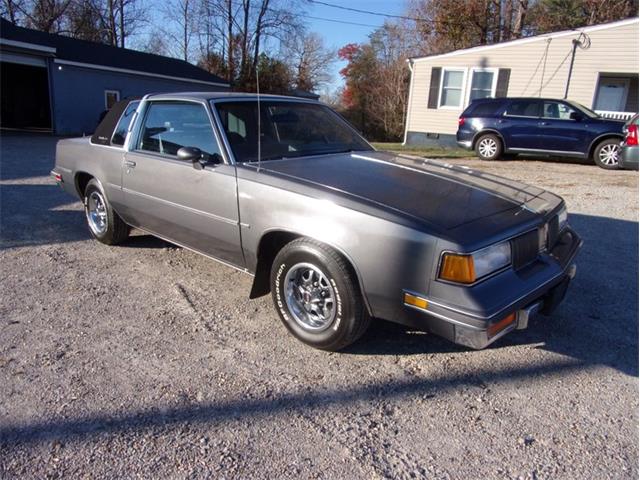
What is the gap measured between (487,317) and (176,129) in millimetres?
2973

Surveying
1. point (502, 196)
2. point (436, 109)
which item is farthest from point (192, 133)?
point (436, 109)

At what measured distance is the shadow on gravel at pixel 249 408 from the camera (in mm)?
2262

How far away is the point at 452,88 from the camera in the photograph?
17.2 m

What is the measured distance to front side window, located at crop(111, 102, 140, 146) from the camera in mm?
4531

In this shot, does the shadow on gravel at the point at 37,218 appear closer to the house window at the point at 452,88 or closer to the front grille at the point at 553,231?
the front grille at the point at 553,231

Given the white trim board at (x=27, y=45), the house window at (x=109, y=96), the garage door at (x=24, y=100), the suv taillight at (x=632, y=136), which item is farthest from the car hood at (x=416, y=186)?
the garage door at (x=24, y=100)

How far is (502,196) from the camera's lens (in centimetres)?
319

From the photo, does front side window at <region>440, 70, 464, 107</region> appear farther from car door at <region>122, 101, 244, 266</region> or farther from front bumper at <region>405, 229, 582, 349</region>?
front bumper at <region>405, 229, 582, 349</region>

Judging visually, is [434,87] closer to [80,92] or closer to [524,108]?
[524,108]

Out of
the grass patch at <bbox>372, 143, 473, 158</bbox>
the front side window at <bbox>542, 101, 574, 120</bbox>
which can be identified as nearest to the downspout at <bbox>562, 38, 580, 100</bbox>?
the grass patch at <bbox>372, 143, 473, 158</bbox>

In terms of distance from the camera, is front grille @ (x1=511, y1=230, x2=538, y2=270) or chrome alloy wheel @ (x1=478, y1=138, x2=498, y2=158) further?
chrome alloy wheel @ (x1=478, y1=138, x2=498, y2=158)

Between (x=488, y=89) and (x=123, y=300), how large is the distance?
637 inches

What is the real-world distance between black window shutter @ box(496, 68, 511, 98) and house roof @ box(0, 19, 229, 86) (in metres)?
15.5

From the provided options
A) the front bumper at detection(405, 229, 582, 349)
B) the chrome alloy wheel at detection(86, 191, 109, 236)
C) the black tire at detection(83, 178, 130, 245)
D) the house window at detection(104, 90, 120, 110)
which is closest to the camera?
the front bumper at detection(405, 229, 582, 349)
